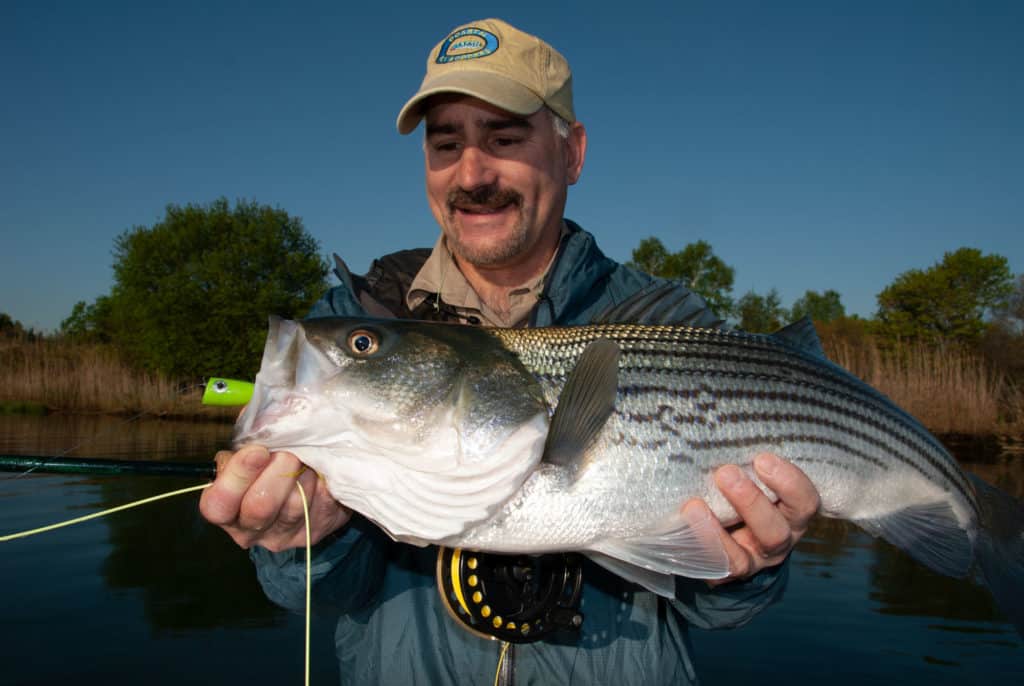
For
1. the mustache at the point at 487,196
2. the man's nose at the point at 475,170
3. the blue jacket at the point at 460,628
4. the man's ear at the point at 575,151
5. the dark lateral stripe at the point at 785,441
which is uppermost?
the man's ear at the point at 575,151

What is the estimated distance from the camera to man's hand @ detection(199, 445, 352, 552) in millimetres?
1855

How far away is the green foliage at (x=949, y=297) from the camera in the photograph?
117 ft

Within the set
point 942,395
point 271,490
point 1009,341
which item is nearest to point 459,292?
point 271,490

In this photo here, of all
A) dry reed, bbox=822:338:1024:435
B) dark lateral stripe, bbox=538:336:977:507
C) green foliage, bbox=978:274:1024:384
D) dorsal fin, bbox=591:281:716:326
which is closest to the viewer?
dark lateral stripe, bbox=538:336:977:507

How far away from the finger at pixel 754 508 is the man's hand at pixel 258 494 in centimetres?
140

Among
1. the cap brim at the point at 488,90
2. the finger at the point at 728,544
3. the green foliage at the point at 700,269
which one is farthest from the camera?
the green foliage at the point at 700,269

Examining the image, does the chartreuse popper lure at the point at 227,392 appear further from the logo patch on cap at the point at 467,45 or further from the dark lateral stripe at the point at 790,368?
the logo patch on cap at the point at 467,45

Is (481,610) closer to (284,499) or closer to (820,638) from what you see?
(284,499)

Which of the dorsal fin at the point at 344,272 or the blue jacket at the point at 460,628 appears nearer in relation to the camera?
the blue jacket at the point at 460,628

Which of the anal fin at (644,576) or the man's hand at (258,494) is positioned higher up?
the man's hand at (258,494)

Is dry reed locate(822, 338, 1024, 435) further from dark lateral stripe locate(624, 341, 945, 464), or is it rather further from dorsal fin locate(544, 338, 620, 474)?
dorsal fin locate(544, 338, 620, 474)

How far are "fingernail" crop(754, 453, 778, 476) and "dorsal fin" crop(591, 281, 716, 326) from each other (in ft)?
2.05

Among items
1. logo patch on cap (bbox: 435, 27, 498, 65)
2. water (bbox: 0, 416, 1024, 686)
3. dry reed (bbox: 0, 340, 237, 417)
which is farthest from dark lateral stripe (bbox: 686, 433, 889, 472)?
dry reed (bbox: 0, 340, 237, 417)

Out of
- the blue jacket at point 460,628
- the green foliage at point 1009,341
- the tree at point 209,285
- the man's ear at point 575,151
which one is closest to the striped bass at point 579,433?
the blue jacket at point 460,628
